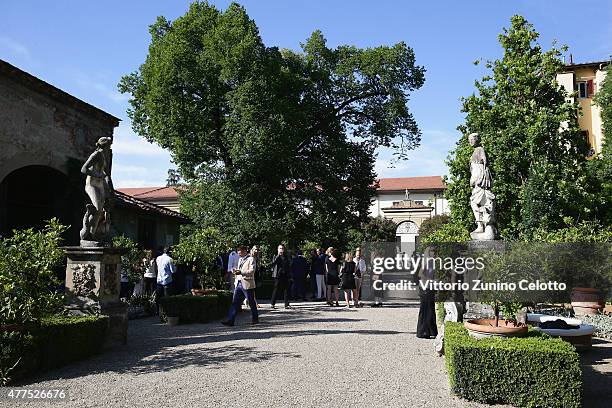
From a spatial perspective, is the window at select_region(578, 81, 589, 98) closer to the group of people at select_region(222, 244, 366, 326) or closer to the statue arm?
the group of people at select_region(222, 244, 366, 326)

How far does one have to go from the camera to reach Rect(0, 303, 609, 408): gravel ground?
17.9 feet

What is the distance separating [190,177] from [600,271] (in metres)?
16.5

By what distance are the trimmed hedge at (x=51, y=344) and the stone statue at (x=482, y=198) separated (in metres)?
6.39

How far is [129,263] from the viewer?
13664 millimetres

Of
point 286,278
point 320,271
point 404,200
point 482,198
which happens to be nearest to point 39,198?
point 286,278

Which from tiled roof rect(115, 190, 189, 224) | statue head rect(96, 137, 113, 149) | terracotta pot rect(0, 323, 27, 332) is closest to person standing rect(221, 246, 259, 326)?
statue head rect(96, 137, 113, 149)

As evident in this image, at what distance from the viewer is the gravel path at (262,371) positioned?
17.9ft

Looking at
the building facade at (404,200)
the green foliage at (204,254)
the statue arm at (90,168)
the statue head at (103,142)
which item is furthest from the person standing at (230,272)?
the building facade at (404,200)

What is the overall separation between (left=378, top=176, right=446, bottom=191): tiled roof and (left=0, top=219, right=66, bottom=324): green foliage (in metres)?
55.4

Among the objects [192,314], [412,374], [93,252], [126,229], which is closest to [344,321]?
[192,314]

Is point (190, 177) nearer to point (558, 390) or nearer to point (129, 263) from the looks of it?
point (129, 263)

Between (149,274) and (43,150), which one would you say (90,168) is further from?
(43,150)

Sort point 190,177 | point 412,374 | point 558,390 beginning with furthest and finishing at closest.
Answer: point 190,177, point 412,374, point 558,390

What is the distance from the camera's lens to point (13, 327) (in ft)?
20.6
